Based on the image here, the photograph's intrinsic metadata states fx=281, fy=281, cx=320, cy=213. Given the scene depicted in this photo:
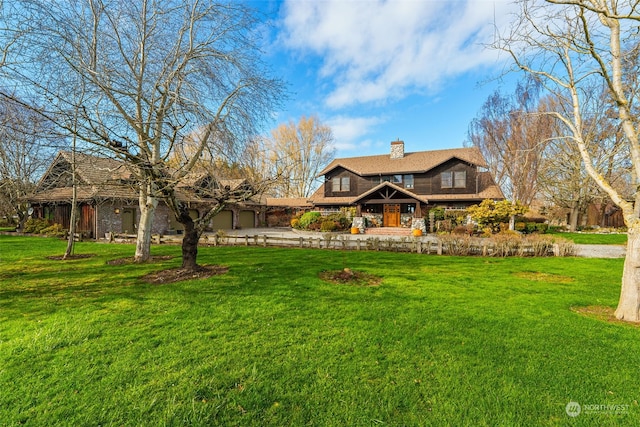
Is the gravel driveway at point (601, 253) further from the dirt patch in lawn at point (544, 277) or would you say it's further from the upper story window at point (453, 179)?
the upper story window at point (453, 179)

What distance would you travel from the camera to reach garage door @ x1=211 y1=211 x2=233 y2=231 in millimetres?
28083

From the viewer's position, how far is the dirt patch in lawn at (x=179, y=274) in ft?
25.5

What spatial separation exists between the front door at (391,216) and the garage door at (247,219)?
15797mm

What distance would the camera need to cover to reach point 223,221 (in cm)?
2916

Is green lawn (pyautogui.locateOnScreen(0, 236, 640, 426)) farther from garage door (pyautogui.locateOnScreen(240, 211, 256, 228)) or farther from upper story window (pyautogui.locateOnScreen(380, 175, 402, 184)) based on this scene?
garage door (pyautogui.locateOnScreen(240, 211, 256, 228))

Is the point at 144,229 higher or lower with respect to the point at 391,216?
lower

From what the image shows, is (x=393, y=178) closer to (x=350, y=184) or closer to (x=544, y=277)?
(x=350, y=184)

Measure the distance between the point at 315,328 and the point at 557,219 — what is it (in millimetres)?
48059

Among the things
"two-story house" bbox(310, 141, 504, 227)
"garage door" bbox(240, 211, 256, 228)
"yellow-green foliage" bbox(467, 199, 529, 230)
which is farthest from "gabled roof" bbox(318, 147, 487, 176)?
"garage door" bbox(240, 211, 256, 228)

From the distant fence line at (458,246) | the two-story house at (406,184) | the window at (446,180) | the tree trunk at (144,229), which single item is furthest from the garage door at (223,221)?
the window at (446,180)

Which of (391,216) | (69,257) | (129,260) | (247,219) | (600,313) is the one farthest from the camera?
(247,219)

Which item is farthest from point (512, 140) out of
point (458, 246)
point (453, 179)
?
point (458, 246)

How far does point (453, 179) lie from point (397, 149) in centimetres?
652

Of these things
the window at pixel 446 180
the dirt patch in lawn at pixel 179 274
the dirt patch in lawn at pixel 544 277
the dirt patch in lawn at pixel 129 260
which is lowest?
the dirt patch in lawn at pixel 544 277
